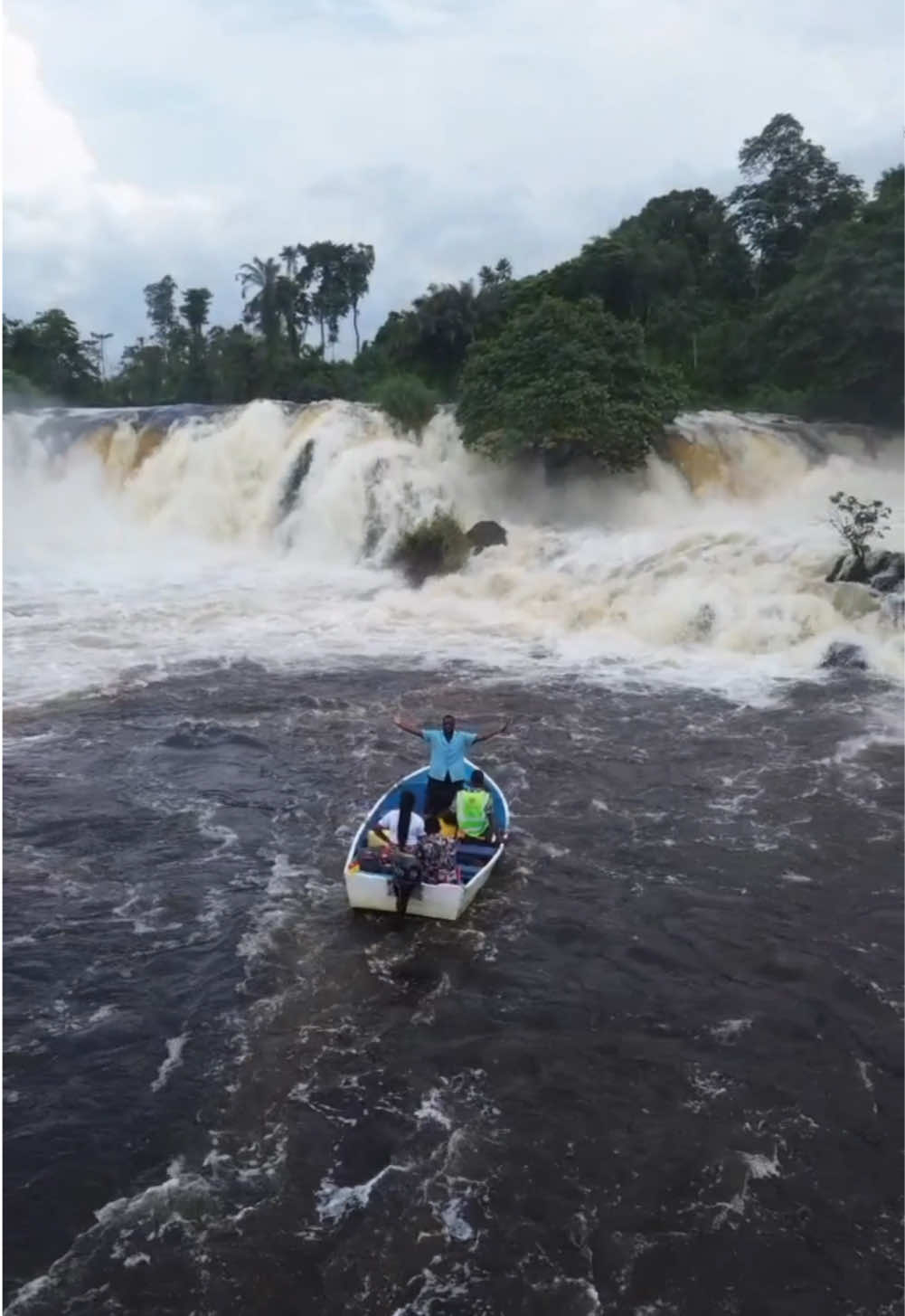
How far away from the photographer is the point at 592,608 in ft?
51.3

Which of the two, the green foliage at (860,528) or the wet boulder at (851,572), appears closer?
the wet boulder at (851,572)

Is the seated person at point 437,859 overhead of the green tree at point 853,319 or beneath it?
beneath

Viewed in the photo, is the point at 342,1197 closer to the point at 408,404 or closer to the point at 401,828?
the point at 401,828

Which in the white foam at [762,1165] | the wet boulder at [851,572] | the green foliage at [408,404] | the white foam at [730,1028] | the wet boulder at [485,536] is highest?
the green foliage at [408,404]

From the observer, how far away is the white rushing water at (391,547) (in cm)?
1424

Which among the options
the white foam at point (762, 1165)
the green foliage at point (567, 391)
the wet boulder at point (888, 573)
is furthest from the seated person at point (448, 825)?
the green foliage at point (567, 391)

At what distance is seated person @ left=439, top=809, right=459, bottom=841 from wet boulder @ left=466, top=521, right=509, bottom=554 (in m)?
10.4

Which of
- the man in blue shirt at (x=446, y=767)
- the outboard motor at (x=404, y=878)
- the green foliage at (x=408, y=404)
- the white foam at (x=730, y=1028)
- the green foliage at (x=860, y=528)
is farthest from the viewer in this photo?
the green foliage at (x=408, y=404)

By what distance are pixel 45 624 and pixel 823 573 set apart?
10499 millimetres

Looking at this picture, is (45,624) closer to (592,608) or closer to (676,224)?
(592,608)

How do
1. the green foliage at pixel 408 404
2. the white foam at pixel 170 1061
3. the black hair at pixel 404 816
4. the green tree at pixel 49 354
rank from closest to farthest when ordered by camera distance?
the white foam at pixel 170 1061
the black hair at pixel 404 816
the green foliage at pixel 408 404
the green tree at pixel 49 354

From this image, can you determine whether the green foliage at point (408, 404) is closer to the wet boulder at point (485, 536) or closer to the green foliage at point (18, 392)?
the wet boulder at point (485, 536)

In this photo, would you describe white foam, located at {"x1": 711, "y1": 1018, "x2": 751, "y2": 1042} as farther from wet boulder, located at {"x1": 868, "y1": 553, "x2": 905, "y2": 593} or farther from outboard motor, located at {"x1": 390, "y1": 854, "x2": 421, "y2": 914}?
wet boulder, located at {"x1": 868, "y1": 553, "x2": 905, "y2": 593}

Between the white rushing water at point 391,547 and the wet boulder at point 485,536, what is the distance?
0.30 m
